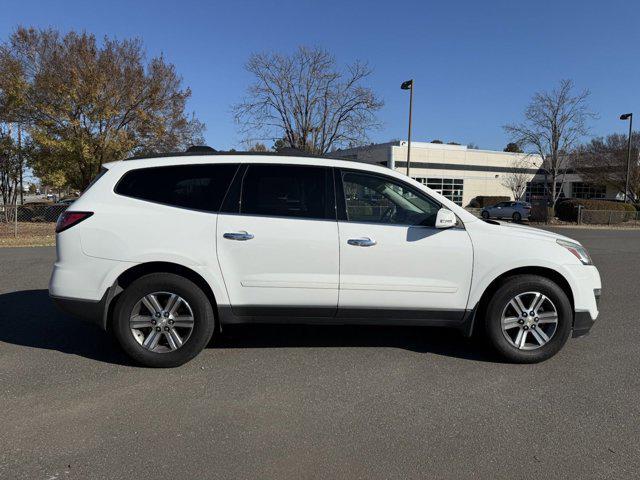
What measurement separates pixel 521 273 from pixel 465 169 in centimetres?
5328

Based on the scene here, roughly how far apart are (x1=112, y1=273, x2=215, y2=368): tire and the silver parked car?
31334 millimetres

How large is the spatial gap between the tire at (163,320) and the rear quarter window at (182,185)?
66 centimetres

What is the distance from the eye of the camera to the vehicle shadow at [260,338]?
458cm

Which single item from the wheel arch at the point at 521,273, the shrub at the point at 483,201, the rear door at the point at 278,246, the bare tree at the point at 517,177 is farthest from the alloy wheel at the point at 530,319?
the bare tree at the point at 517,177

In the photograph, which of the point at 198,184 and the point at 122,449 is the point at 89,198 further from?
the point at 122,449

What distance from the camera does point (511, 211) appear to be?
108ft

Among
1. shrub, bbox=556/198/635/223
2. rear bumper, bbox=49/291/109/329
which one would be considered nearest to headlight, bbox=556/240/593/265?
rear bumper, bbox=49/291/109/329

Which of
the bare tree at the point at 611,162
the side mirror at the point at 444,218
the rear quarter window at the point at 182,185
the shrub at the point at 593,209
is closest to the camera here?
the side mirror at the point at 444,218

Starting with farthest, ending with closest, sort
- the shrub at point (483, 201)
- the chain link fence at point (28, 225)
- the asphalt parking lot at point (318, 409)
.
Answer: the shrub at point (483, 201) < the chain link fence at point (28, 225) < the asphalt parking lot at point (318, 409)

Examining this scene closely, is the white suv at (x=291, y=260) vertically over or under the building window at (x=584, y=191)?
under

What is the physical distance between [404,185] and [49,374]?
136 inches

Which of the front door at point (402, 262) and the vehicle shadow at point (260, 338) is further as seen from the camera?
the vehicle shadow at point (260, 338)

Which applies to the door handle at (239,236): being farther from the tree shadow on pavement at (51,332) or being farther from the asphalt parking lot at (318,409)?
the tree shadow on pavement at (51,332)

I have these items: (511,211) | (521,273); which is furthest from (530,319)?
(511,211)
